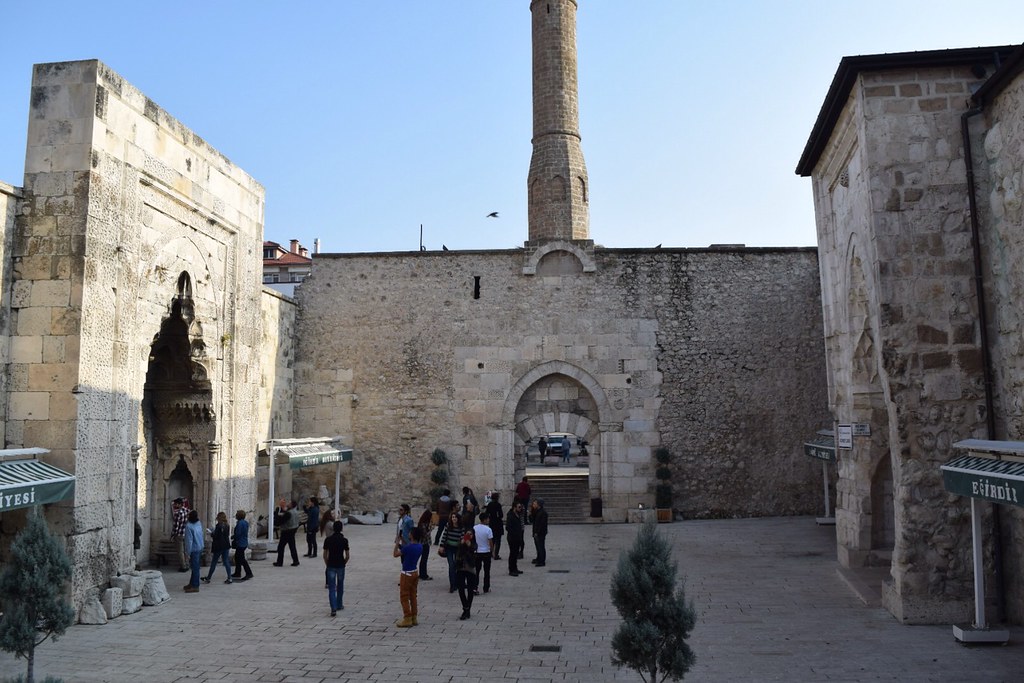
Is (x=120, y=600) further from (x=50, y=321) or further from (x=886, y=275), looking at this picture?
(x=886, y=275)

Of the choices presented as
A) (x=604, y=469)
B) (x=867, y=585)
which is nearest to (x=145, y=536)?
(x=604, y=469)

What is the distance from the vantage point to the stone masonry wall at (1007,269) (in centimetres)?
826

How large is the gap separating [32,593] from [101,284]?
4.58m

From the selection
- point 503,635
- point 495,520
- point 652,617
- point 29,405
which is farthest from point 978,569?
point 29,405

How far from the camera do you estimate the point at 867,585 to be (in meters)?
10.6

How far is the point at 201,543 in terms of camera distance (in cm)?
1136

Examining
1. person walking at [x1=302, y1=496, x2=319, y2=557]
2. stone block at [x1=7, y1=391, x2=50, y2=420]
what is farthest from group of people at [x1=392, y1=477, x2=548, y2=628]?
stone block at [x1=7, y1=391, x2=50, y2=420]

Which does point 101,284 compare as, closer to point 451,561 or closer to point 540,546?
point 451,561

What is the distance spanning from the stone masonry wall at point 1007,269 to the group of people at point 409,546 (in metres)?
6.12

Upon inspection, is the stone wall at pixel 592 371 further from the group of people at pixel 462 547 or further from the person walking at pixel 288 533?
the person walking at pixel 288 533

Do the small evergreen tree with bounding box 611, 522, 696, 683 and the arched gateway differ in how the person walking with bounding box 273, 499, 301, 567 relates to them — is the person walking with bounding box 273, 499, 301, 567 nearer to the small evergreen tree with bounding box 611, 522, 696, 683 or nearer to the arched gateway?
the arched gateway

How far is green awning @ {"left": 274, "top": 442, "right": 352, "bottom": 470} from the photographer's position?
14.7 m

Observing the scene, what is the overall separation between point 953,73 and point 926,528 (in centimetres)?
→ 545

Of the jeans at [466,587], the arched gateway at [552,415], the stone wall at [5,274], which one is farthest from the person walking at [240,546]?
the arched gateway at [552,415]
